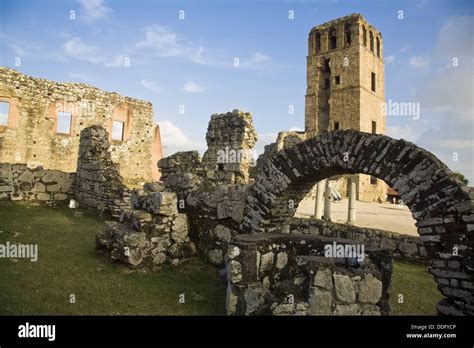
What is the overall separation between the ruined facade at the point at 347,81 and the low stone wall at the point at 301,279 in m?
27.9

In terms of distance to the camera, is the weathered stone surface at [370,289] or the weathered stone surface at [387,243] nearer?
the weathered stone surface at [370,289]

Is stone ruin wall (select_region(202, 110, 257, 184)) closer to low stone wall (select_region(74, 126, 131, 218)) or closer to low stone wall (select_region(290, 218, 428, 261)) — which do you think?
low stone wall (select_region(74, 126, 131, 218))

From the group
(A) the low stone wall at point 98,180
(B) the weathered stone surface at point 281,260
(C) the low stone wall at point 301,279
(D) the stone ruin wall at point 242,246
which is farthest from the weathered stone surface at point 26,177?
(B) the weathered stone surface at point 281,260

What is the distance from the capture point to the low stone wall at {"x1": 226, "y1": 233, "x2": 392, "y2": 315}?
12.4 feet

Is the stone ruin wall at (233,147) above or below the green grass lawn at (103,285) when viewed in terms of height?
above

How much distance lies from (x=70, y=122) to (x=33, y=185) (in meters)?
8.42

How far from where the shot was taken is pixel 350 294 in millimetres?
3801

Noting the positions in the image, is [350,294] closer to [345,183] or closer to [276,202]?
[276,202]

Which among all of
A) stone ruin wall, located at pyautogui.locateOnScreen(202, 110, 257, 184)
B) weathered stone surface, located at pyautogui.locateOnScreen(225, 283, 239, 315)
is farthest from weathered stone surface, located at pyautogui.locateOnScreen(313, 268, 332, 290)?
stone ruin wall, located at pyautogui.locateOnScreen(202, 110, 257, 184)

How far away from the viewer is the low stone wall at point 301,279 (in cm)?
378

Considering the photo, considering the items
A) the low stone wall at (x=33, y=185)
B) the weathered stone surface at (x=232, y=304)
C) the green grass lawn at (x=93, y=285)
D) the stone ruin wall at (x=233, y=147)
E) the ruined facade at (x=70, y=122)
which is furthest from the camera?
the ruined facade at (x=70, y=122)

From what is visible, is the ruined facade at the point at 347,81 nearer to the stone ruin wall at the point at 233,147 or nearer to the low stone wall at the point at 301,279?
the stone ruin wall at the point at 233,147
